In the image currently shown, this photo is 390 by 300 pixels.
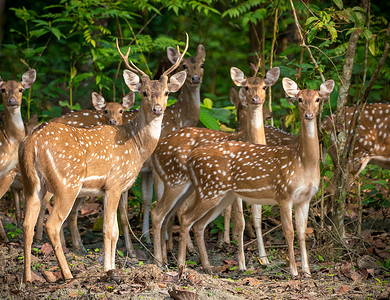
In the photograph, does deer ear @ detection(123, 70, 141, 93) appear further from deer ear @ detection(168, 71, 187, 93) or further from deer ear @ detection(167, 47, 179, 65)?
deer ear @ detection(167, 47, 179, 65)

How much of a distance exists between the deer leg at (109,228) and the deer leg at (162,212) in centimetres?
74

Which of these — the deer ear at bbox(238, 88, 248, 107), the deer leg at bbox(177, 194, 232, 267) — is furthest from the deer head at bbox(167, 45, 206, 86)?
the deer leg at bbox(177, 194, 232, 267)

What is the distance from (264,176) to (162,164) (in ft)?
4.46

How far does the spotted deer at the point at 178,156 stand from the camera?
24.3 feet

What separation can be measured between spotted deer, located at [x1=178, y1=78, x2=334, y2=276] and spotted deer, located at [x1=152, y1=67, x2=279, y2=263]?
8.8 inches

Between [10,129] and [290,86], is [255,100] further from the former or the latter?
[10,129]

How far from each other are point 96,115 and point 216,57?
7080 mm

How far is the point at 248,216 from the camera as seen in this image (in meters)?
8.30

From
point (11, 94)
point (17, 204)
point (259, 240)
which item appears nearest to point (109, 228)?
point (259, 240)

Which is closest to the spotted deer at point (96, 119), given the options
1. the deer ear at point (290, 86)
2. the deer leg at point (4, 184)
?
the deer leg at point (4, 184)

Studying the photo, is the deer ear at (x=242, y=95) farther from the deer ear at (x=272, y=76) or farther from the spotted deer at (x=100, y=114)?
the spotted deer at (x=100, y=114)

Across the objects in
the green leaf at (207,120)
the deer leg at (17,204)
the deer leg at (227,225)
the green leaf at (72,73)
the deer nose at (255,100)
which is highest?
the green leaf at (72,73)

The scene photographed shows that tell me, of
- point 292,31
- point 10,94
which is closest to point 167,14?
point 292,31

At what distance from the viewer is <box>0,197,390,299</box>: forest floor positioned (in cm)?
568
